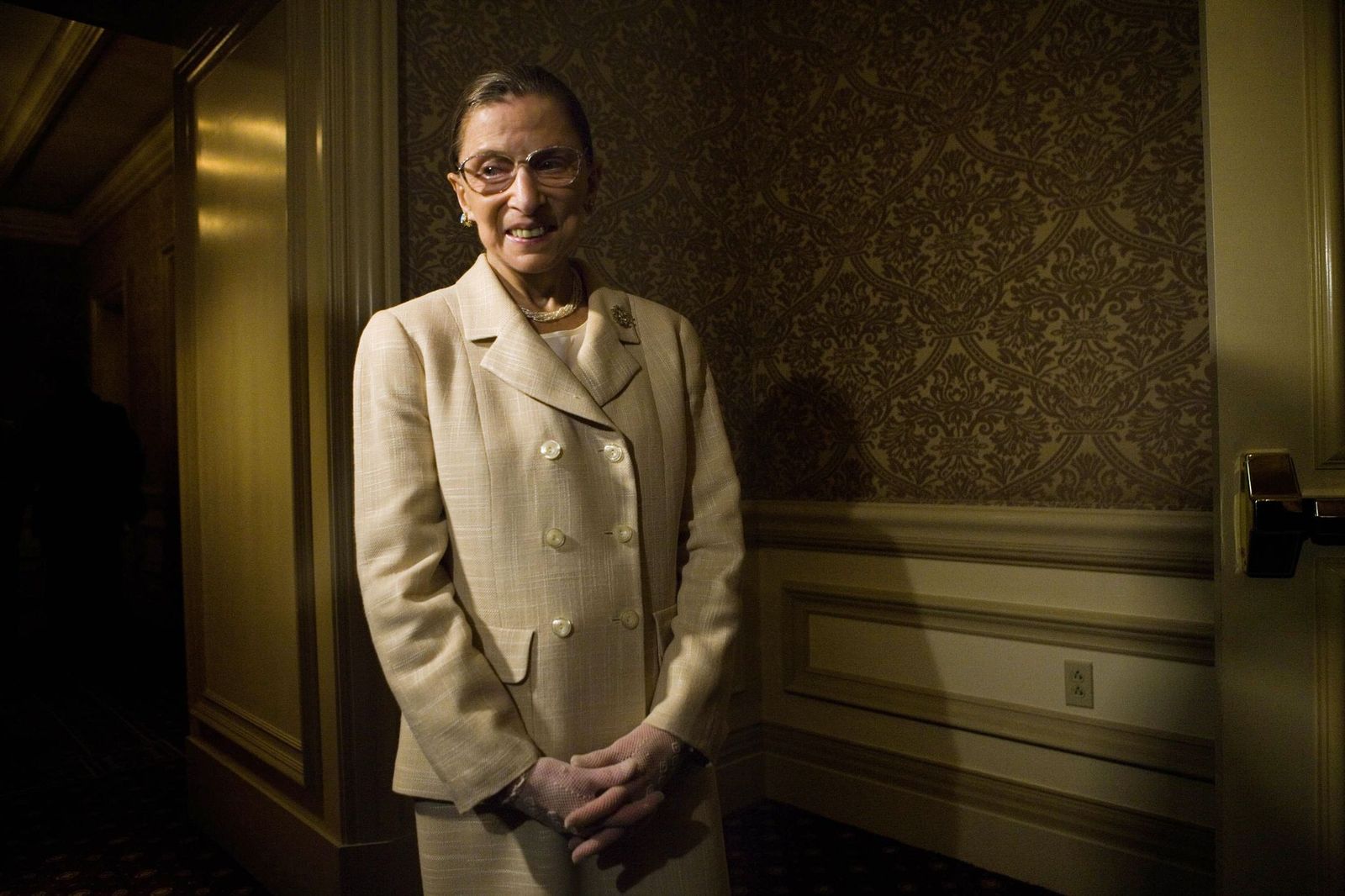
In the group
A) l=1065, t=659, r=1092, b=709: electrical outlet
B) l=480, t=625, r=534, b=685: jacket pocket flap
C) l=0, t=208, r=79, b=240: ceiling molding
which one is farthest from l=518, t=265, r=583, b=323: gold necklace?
l=0, t=208, r=79, b=240: ceiling molding

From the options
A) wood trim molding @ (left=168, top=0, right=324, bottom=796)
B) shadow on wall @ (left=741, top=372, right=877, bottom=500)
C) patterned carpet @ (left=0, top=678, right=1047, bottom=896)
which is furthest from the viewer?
shadow on wall @ (left=741, top=372, right=877, bottom=500)

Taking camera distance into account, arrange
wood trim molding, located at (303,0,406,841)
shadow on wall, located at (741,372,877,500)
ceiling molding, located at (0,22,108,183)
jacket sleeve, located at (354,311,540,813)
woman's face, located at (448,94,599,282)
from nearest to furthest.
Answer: jacket sleeve, located at (354,311,540,813) → woman's face, located at (448,94,599,282) → wood trim molding, located at (303,0,406,841) → shadow on wall, located at (741,372,877,500) → ceiling molding, located at (0,22,108,183)

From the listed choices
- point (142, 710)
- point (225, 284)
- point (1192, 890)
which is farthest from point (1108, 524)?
point (142, 710)

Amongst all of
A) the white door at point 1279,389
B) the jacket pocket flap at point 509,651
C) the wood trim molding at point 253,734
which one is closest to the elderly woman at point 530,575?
the jacket pocket flap at point 509,651

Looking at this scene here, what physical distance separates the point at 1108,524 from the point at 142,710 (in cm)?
339

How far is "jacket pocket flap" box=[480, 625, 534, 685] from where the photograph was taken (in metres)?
0.98

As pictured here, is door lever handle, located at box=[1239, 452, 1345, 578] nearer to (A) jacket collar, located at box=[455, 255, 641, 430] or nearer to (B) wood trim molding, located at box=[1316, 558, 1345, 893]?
(B) wood trim molding, located at box=[1316, 558, 1345, 893]

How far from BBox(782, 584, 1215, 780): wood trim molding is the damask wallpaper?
0.78 ft

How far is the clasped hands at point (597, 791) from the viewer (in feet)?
3.05

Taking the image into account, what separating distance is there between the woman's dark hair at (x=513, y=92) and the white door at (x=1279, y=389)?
0.67 metres

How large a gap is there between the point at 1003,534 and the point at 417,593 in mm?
1344

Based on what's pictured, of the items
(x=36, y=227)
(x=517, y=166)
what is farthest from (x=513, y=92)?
(x=36, y=227)

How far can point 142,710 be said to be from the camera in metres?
3.41

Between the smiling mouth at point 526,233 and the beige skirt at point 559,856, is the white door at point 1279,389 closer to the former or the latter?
the beige skirt at point 559,856
